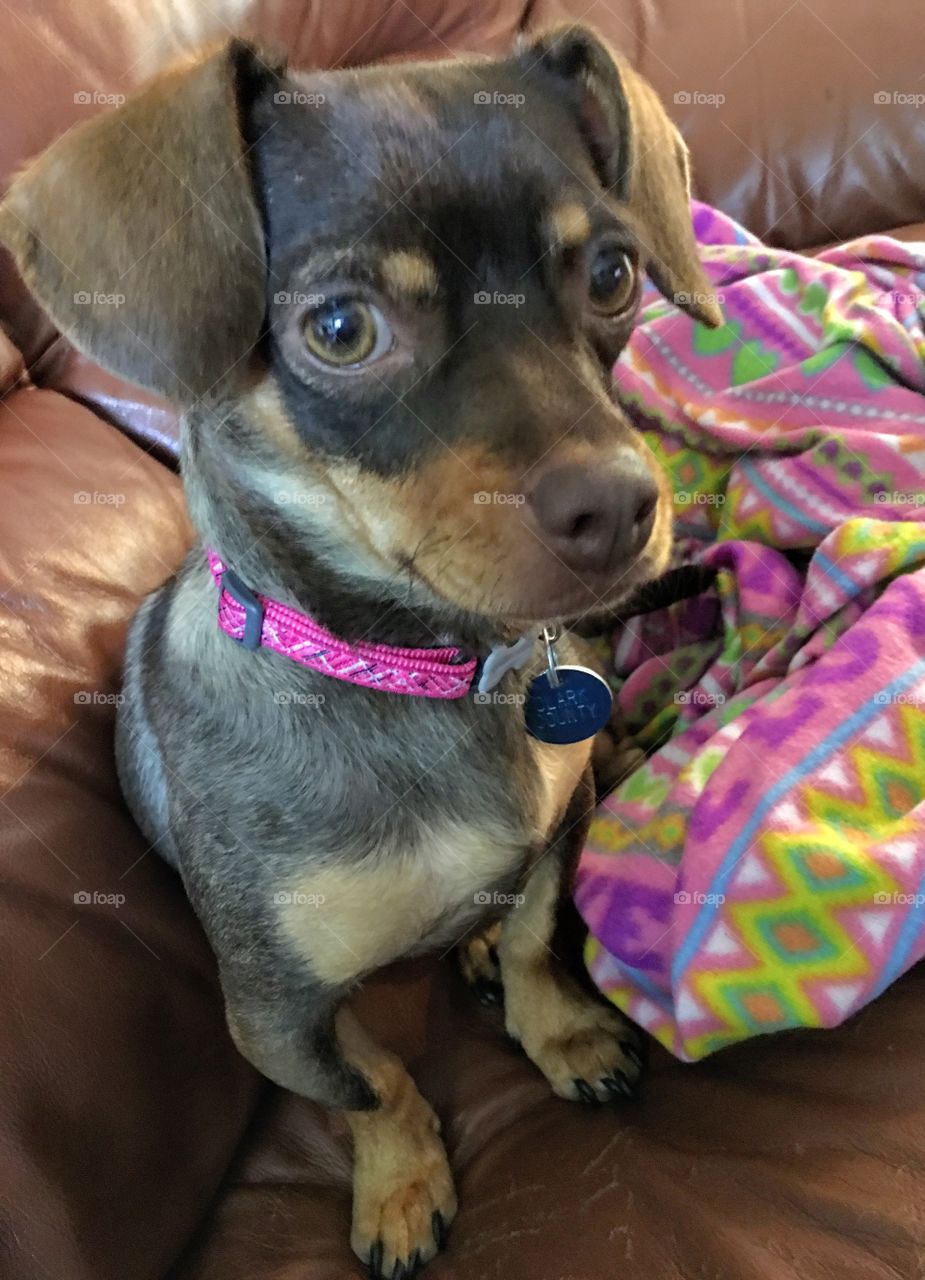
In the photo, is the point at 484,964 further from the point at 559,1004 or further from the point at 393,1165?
the point at 393,1165

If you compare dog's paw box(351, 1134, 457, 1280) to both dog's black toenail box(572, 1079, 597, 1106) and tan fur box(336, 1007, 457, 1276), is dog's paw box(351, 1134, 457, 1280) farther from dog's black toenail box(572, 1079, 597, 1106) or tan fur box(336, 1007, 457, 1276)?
dog's black toenail box(572, 1079, 597, 1106)

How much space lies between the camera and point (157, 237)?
98cm

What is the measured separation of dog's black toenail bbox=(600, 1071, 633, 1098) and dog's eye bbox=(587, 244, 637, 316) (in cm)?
112

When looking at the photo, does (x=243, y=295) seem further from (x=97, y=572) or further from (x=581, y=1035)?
(x=581, y=1035)

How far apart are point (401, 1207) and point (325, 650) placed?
817mm

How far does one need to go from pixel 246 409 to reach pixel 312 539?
7.0 inches

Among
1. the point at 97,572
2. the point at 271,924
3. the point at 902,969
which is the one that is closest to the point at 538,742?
the point at 271,924

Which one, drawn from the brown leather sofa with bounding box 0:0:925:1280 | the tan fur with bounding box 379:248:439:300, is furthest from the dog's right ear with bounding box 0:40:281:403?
the brown leather sofa with bounding box 0:0:925:1280

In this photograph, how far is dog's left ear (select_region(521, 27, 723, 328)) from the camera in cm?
128

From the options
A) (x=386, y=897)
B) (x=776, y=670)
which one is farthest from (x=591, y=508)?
(x=776, y=670)

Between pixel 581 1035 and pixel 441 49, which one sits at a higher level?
pixel 441 49

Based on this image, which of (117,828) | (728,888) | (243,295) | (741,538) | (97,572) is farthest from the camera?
(741,538)

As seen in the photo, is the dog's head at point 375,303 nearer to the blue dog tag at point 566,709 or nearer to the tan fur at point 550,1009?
the blue dog tag at point 566,709

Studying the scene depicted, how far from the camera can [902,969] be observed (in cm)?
122
